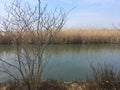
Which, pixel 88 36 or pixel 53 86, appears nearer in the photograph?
pixel 53 86

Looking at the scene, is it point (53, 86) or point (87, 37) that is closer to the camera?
point (53, 86)

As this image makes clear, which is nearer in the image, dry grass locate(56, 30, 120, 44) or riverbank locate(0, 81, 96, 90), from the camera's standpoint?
riverbank locate(0, 81, 96, 90)

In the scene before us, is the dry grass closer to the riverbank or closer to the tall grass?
the tall grass

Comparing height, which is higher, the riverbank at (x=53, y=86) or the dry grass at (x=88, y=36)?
the dry grass at (x=88, y=36)

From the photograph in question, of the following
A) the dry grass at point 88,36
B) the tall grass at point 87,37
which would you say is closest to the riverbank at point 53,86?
the tall grass at point 87,37

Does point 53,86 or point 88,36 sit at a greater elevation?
point 88,36

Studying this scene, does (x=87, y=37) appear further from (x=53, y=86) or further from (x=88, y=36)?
(x=53, y=86)

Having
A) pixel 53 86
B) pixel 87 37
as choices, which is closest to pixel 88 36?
pixel 87 37

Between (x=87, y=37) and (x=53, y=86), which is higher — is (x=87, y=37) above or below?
above

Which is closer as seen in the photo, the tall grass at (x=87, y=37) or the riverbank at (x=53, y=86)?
the riverbank at (x=53, y=86)

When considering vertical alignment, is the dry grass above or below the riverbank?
above

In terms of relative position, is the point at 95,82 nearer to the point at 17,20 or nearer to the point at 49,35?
the point at 49,35

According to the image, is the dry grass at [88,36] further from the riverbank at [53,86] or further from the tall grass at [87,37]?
the riverbank at [53,86]

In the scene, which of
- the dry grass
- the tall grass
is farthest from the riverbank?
the dry grass
